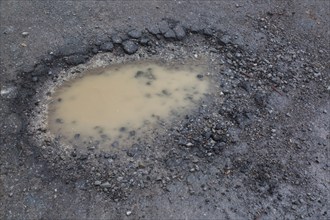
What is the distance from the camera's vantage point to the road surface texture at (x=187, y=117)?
132 inches

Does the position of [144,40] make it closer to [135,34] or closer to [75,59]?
[135,34]

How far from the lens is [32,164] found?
3525 mm

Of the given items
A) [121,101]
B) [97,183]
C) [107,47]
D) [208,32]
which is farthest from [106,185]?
[208,32]

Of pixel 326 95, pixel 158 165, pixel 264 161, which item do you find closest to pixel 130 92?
pixel 158 165

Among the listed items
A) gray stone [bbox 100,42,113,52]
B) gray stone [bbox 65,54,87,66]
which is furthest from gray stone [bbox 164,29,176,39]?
gray stone [bbox 65,54,87,66]

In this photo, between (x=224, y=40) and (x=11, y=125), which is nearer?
(x=11, y=125)

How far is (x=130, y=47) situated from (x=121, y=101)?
696mm

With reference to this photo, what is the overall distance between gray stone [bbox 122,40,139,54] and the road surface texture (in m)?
0.01

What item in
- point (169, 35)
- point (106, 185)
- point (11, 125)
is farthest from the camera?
point (169, 35)

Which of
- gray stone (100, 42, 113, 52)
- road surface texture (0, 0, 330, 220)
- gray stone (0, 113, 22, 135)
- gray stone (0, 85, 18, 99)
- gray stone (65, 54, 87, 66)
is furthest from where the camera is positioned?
gray stone (100, 42, 113, 52)

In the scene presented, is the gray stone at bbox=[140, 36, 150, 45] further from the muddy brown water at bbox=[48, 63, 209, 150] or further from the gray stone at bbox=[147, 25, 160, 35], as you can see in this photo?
the muddy brown water at bbox=[48, 63, 209, 150]

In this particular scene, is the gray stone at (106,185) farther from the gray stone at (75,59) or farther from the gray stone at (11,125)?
the gray stone at (75,59)

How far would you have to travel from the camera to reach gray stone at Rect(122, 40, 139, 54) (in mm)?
4410

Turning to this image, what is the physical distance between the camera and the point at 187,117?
394cm
